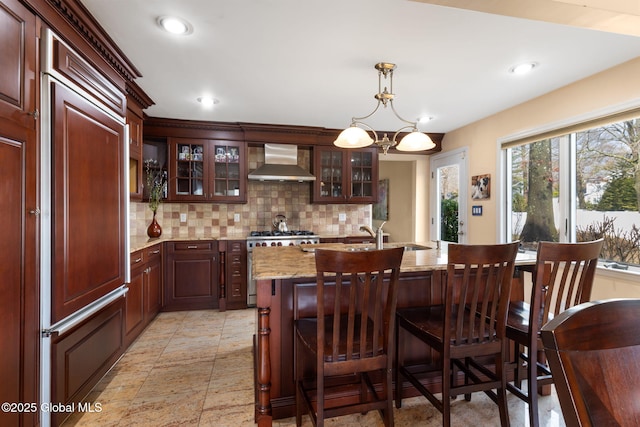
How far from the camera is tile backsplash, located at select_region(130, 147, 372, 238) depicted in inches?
165

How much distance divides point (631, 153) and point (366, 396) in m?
2.76

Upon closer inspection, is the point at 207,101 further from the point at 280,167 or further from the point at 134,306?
the point at 134,306

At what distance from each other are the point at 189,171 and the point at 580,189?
4.32 metres

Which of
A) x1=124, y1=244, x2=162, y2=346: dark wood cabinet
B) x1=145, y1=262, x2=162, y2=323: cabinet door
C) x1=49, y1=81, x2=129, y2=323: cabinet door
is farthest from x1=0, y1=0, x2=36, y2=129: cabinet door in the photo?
x1=145, y1=262, x2=162, y2=323: cabinet door

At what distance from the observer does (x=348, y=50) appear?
217 centimetres

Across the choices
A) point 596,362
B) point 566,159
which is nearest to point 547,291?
point 596,362

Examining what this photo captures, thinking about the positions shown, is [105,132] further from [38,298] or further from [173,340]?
[173,340]

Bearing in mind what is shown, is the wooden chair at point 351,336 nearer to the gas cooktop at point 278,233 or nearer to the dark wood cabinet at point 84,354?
the dark wood cabinet at point 84,354

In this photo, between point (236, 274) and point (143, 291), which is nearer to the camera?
point (143, 291)

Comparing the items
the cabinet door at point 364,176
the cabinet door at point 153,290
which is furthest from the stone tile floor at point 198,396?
the cabinet door at point 364,176

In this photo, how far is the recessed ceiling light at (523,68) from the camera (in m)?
2.38

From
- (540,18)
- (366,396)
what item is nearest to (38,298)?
(366,396)

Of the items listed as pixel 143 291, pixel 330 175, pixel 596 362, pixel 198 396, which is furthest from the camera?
pixel 330 175

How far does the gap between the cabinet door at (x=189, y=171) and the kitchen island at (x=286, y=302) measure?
230 cm
